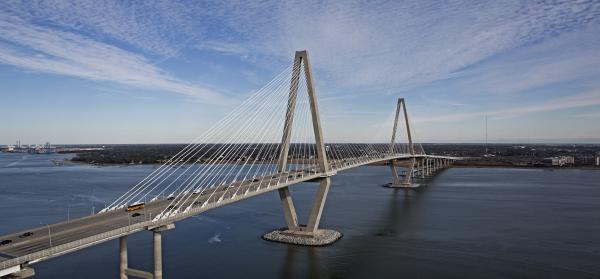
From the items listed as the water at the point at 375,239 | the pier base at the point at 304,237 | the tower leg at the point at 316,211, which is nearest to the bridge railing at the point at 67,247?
the water at the point at 375,239

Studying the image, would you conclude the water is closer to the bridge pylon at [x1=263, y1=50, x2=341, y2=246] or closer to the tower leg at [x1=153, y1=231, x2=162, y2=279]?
the bridge pylon at [x1=263, y1=50, x2=341, y2=246]

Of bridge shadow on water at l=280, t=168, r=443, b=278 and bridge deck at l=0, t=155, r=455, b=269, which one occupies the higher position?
bridge deck at l=0, t=155, r=455, b=269

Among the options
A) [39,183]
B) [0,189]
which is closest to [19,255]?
[0,189]

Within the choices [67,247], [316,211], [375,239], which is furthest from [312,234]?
[67,247]

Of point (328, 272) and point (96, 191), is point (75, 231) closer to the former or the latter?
point (328, 272)

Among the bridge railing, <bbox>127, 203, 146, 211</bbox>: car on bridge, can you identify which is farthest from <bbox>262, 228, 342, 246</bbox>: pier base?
the bridge railing
